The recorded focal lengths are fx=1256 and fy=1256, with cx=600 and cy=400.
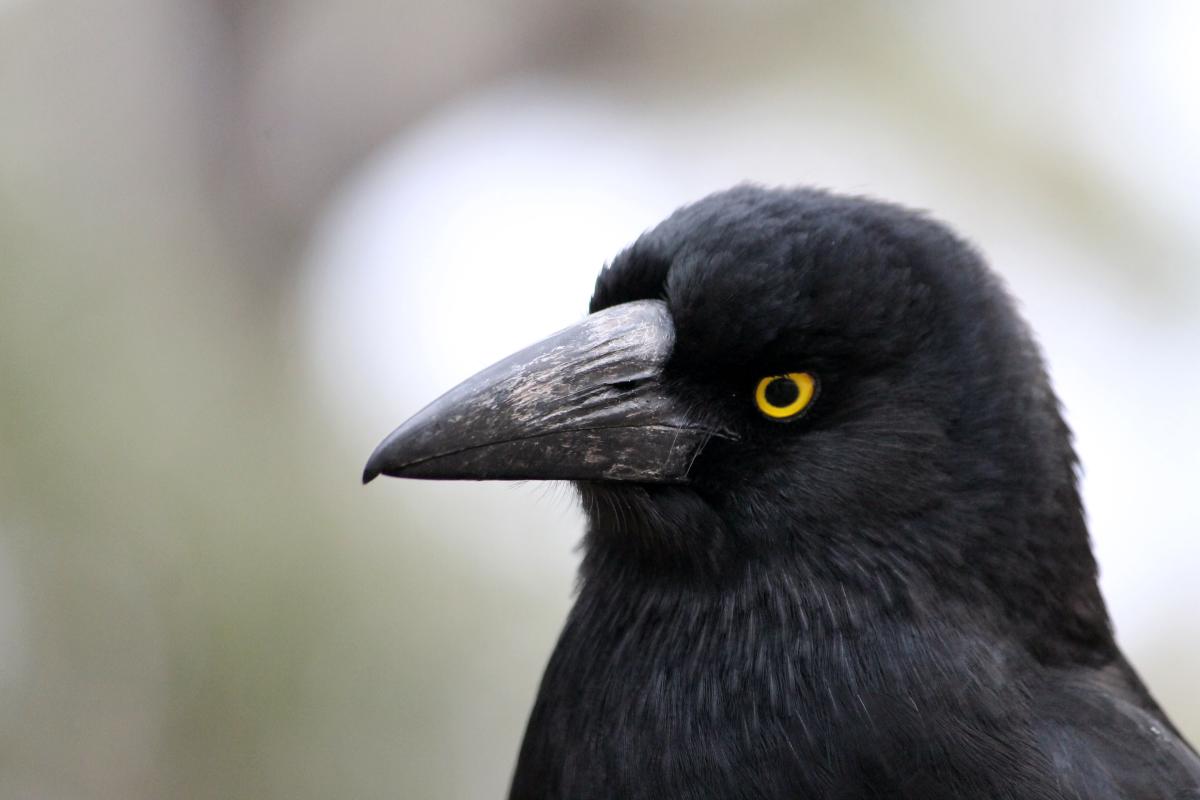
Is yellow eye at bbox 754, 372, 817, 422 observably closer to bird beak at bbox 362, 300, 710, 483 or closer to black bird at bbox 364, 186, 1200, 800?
black bird at bbox 364, 186, 1200, 800

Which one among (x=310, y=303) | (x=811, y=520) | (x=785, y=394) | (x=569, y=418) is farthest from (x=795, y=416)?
(x=310, y=303)

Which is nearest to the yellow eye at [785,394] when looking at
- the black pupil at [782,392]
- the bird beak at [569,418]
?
the black pupil at [782,392]

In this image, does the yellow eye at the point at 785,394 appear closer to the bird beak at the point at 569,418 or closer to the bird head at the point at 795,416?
the bird head at the point at 795,416

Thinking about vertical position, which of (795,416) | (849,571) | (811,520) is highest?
(795,416)

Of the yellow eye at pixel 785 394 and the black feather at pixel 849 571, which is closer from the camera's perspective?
the black feather at pixel 849 571

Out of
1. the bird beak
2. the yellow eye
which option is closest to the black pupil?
the yellow eye

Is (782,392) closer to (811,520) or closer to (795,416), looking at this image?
(795,416)

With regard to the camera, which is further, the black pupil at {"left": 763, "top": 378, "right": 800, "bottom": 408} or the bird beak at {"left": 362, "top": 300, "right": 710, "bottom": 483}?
the black pupil at {"left": 763, "top": 378, "right": 800, "bottom": 408}
